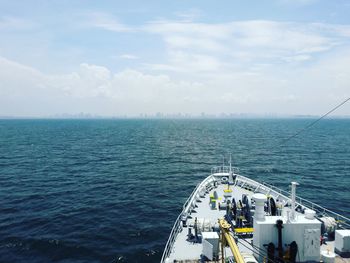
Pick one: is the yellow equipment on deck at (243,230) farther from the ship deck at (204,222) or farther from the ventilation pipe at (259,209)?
the ventilation pipe at (259,209)

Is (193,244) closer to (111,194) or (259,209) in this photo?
(259,209)

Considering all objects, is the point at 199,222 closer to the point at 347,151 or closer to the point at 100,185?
the point at 100,185

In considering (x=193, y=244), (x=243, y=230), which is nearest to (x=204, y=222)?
(x=193, y=244)

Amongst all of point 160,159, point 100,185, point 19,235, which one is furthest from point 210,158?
point 19,235

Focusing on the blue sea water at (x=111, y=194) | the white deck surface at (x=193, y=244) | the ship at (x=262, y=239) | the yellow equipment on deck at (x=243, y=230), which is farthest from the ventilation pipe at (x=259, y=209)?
the blue sea water at (x=111, y=194)

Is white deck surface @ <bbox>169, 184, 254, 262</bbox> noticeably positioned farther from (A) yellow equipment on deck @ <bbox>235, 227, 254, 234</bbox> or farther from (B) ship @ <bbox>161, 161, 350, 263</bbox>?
(A) yellow equipment on deck @ <bbox>235, 227, 254, 234</bbox>

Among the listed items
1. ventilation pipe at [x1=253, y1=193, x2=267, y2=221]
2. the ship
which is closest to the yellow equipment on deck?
the ship

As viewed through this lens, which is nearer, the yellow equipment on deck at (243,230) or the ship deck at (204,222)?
the ship deck at (204,222)

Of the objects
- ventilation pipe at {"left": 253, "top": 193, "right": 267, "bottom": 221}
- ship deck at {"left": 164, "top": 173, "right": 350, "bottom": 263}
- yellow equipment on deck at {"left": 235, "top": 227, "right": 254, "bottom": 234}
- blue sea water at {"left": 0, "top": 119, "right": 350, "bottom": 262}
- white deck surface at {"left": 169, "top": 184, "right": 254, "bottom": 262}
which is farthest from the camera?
blue sea water at {"left": 0, "top": 119, "right": 350, "bottom": 262}

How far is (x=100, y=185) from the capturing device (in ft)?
162

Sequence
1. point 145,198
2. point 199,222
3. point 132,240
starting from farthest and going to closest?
point 145,198 < point 132,240 < point 199,222

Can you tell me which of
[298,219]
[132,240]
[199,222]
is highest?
[298,219]

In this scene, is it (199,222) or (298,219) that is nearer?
(298,219)

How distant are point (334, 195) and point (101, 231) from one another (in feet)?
131
